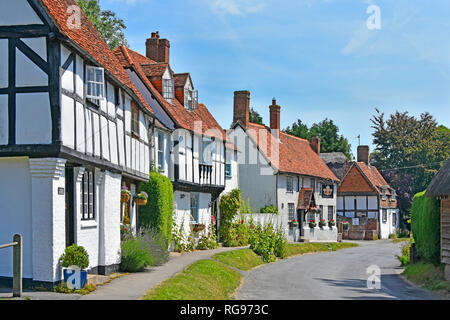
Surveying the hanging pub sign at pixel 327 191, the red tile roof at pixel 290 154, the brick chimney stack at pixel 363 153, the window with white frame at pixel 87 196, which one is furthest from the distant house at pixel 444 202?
the brick chimney stack at pixel 363 153

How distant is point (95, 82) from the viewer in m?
16.4

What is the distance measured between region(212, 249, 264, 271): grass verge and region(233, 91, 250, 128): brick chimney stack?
13.4m

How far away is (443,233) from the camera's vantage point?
72.9 feet

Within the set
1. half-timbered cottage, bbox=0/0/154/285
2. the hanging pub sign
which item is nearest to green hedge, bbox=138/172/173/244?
half-timbered cottage, bbox=0/0/154/285

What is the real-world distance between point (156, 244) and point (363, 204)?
4144 centimetres

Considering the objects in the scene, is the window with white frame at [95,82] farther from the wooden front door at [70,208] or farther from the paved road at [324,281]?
the paved road at [324,281]

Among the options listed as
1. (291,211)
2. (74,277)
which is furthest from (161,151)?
(291,211)

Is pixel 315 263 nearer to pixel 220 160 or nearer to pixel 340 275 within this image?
pixel 340 275

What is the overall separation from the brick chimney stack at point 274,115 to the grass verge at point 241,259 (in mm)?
17451

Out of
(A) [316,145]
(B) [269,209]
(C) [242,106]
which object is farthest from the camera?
(A) [316,145]

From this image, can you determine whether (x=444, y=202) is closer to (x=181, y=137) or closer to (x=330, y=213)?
(x=181, y=137)

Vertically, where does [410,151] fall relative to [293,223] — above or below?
above

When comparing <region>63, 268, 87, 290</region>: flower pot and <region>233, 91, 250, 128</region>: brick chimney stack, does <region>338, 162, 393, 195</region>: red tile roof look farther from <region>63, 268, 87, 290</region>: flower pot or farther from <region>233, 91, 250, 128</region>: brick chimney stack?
<region>63, 268, 87, 290</region>: flower pot
